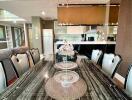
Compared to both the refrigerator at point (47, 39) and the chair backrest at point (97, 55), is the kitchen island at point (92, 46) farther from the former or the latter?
the refrigerator at point (47, 39)

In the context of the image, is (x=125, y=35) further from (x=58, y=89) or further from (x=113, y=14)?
(x=58, y=89)

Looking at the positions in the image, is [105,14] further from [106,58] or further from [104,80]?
[104,80]

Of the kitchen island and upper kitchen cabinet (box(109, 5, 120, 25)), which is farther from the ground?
upper kitchen cabinet (box(109, 5, 120, 25))

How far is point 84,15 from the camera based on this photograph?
442 centimetres

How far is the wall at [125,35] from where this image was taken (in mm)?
2961

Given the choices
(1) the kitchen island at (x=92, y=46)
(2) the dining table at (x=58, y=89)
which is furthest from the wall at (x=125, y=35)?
(2) the dining table at (x=58, y=89)

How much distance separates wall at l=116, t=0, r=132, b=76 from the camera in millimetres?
2961

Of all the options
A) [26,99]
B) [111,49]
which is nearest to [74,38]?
[111,49]

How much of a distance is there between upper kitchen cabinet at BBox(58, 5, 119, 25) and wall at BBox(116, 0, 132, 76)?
45.4 inches

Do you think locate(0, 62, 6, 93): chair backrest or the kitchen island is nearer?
locate(0, 62, 6, 93): chair backrest

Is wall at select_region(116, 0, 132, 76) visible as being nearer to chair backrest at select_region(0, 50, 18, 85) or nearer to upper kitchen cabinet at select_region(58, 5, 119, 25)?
upper kitchen cabinet at select_region(58, 5, 119, 25)

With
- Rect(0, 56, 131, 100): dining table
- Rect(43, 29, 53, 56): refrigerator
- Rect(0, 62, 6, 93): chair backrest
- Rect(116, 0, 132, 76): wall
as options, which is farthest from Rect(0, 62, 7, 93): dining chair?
Rect(43, 29, 53, 56): refrigerator

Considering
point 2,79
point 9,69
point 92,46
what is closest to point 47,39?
point 92,46

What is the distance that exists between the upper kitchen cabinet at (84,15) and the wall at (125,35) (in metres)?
1.15
